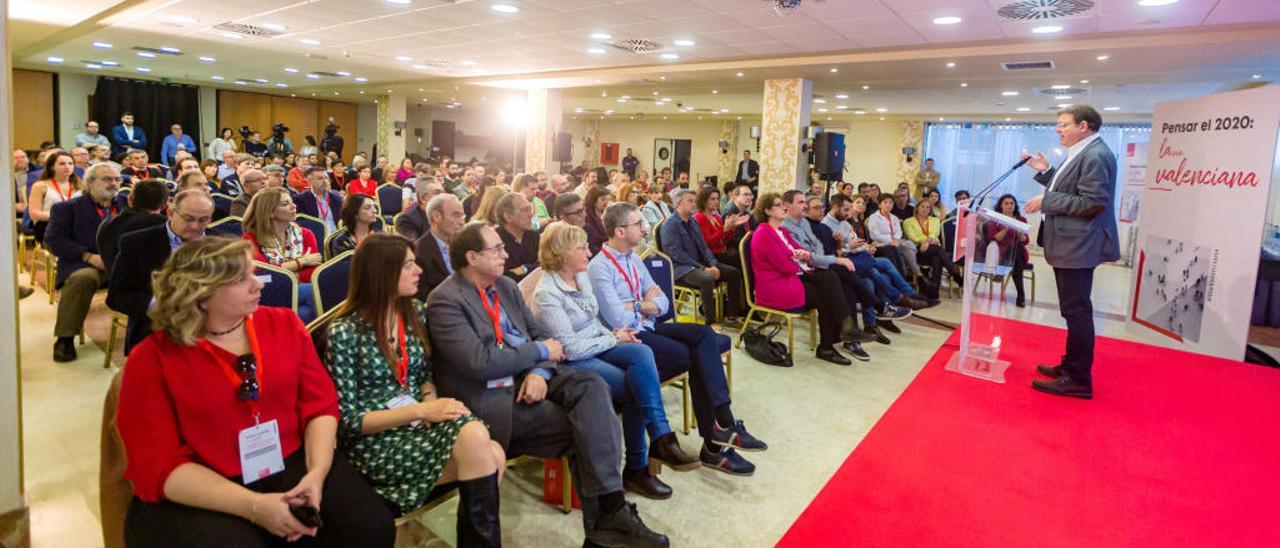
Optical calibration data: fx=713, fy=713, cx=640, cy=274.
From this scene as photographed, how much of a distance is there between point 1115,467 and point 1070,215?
1.48m

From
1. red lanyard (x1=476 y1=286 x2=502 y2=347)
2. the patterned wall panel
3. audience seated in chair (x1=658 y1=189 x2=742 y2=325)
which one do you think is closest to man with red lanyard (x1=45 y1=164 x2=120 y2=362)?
red lanyard (x1=476 y1=286 x2=502 y2=347)

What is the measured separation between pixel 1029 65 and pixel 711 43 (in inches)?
143

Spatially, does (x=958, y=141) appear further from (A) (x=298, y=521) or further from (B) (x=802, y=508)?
(A) (x=298, y=521)

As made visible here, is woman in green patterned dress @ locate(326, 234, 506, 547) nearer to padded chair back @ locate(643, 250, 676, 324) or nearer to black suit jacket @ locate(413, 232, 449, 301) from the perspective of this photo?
black suit jacket @ locate(413, 232, 449, 301)

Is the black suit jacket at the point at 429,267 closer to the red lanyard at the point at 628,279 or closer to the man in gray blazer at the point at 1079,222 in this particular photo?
the red lanyard at the point at 628,279

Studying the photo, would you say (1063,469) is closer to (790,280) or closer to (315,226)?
(790,280)

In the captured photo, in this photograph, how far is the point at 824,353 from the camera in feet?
16.5

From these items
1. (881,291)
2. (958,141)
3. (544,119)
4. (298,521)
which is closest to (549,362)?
(298,521)

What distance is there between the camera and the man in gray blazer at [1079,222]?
396 centimetres

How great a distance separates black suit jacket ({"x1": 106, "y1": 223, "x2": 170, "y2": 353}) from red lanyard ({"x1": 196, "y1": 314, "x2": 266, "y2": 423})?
2.06 m

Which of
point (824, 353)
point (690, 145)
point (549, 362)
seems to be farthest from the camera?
point (690, 145)

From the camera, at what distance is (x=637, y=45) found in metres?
8.75

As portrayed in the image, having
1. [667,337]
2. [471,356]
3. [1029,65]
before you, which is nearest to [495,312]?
[471,356]

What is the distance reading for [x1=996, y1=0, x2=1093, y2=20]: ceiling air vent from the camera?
5.64 m
